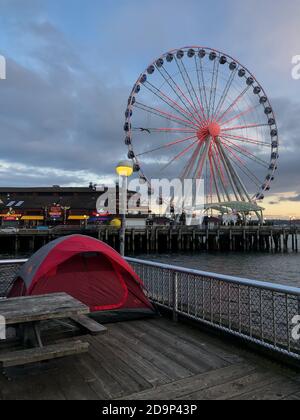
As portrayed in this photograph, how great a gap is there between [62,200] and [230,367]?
60.7 meters

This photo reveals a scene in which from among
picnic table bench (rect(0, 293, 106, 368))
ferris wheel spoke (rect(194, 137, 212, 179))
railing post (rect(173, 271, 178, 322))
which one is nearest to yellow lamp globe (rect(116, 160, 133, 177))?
railing post (rect(173, 271, 178, 322))

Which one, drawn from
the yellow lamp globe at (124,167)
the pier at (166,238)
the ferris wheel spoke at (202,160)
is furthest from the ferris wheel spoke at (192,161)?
the yellow lamp globe at (124,167)

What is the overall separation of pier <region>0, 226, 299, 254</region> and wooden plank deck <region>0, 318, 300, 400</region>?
36.4 meters

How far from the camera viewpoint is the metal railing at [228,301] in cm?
370

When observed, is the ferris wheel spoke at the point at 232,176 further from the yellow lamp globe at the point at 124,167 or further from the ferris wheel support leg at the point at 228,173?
the yellow lamp globe at the point at 124,167

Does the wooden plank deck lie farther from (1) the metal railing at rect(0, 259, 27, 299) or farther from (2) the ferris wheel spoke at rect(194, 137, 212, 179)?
(2) the ferris wheel spoke at rect(194, 137, 212, 179)

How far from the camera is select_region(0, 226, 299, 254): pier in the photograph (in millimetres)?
41594

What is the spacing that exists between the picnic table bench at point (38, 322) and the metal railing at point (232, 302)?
187cm

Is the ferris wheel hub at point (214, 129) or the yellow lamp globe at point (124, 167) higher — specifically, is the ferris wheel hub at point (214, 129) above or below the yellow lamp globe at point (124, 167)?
above

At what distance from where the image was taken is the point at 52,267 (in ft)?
15.8

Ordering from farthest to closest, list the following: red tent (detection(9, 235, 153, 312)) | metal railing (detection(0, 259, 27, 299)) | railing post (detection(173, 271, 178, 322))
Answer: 1. metal railing (detection(0, 259, 27, 299))
2. railing post (detection(173, 271, 178, 322))
3. red tent (detection(9, 235, 153, 312))

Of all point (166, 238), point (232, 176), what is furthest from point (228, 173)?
point (166, 238)

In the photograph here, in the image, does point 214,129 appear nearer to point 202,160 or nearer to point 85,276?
point 202,160
